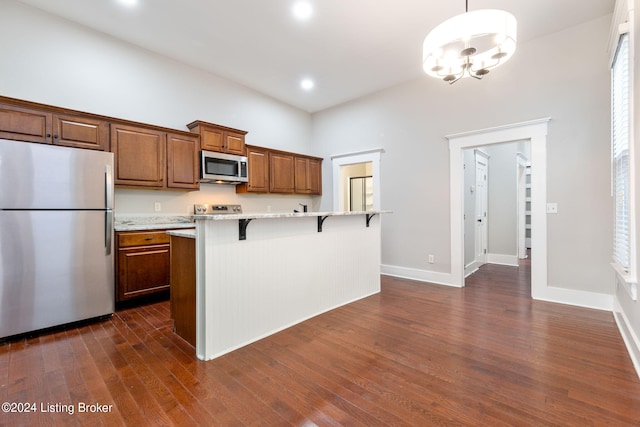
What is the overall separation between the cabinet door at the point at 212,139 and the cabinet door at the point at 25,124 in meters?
1.61

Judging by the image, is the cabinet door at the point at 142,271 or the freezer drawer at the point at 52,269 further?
the cabinet door at the point at 142,271

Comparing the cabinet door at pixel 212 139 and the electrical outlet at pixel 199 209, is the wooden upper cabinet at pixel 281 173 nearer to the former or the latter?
the cabinet door at pixel 212 139

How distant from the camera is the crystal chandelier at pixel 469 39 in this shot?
197cm

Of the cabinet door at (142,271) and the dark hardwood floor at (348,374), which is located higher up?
the cabinet door at (142,271)

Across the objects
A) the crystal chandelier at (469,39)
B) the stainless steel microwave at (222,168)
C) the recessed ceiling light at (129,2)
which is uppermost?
the recessed ceiling light at (129,2)

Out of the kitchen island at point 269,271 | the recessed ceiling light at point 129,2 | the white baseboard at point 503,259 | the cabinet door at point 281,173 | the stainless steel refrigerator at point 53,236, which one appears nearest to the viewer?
the kitchen island at point 269,271

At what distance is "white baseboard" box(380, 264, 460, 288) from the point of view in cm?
432

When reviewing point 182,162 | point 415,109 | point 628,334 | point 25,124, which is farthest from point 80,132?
point 628,334

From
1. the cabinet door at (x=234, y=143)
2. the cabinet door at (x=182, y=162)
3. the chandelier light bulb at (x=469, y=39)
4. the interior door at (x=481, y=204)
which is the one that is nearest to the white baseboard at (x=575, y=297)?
the interior door at (x=481, y=204)

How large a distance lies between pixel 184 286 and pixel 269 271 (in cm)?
73

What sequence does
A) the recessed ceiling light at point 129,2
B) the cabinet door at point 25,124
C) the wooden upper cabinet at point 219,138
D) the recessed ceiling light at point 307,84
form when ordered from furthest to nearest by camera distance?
the recessed ceiling light at point 307,84 < the wooden upper cabinet at point 219,138 < the recessed ceiling light at point 129,2 < the cabinet door at point 25,124

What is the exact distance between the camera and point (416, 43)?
3625mm

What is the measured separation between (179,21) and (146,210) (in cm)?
235

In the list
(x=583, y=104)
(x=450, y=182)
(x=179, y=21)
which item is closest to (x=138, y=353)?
(x=179, y=21)
